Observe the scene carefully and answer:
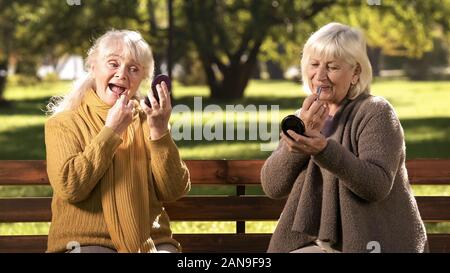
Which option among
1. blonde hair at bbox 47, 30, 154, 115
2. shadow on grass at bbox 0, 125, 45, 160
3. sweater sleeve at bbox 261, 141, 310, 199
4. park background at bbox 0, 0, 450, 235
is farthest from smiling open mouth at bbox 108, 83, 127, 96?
park background at bbox 0, 0, 450, 235

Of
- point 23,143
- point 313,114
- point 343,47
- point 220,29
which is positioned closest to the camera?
point 313,114

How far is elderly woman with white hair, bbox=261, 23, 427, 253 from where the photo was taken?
11.3ft

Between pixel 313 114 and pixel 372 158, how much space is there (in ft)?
0.94

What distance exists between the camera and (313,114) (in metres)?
3.41

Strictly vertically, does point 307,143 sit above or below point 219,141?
above

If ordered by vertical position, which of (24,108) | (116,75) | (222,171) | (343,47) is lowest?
(24,108)

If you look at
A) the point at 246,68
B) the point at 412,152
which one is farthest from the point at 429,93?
the point at 412,152

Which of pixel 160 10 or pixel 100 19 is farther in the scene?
pixel 160 10

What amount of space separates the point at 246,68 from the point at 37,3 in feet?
23.5

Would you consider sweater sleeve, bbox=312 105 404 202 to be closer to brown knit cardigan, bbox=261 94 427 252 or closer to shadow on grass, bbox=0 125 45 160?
brown knit cardigan, bbox=261 94 427 252

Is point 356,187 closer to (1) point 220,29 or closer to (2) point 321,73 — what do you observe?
(2) point 321,73

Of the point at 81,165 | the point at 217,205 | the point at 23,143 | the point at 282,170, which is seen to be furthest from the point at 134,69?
the point at 23,143

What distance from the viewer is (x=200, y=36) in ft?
98.6

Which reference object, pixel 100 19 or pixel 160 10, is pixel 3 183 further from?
pixel 160 10
